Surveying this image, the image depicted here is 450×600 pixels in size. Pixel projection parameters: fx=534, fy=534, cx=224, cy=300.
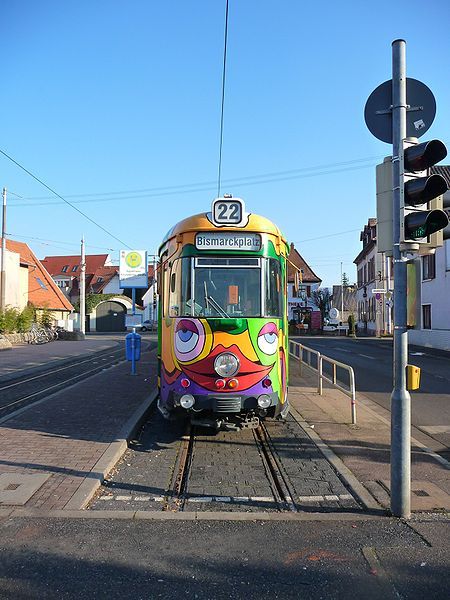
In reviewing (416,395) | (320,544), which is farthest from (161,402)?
(416,395)

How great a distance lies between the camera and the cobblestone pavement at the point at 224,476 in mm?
5332

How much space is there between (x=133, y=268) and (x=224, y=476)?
24.9 metres

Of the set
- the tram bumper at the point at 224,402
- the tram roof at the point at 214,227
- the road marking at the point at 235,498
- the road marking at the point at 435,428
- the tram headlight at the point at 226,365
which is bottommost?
the road marking at the point at 235,498

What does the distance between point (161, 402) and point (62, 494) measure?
8.31ft

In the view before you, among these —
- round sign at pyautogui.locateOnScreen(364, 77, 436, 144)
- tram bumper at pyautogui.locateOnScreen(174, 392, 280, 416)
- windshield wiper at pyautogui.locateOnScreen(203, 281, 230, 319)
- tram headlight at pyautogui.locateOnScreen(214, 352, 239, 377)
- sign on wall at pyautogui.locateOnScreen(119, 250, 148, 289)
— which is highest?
sign on wall at pyautogui.locateOnScreen(119, 250, 148, 289)

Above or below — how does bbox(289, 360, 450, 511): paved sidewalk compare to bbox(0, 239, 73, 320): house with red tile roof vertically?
below

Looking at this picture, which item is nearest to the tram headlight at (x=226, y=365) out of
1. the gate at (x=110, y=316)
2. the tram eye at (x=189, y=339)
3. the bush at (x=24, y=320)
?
the tram eye at (x=189, y=339)

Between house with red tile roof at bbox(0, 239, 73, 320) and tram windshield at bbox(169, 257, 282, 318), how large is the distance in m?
31.7

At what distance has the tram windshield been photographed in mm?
7191

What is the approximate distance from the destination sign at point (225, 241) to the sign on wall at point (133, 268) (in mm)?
22526

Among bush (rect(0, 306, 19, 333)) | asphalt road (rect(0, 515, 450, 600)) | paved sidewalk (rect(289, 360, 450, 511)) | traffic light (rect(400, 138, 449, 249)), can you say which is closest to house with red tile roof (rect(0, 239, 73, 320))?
bush (rect(0, 306, 19, 333))

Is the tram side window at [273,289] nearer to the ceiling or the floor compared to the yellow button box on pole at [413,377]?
nearer to the ceiling

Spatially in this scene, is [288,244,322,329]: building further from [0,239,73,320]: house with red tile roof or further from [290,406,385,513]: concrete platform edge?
[290,406,385,513]: concrete platform edge

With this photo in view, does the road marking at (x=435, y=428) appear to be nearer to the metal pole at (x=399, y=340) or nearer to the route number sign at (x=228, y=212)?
the metal pole at (x=399, y=340)
